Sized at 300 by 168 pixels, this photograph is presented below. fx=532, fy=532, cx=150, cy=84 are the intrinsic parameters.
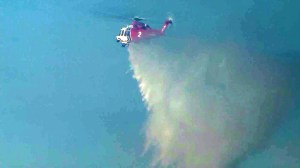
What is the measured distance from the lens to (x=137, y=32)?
13211 mm

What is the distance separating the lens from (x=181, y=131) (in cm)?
1356

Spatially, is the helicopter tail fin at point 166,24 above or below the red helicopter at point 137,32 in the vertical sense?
above

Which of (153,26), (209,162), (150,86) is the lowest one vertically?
(209,162)

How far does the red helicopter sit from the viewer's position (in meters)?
13.1

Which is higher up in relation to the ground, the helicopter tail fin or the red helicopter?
the helicopter tail fin

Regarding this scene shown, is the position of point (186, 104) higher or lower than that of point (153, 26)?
lower

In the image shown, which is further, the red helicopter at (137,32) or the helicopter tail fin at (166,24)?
the helicopter tail fin at (166,24)

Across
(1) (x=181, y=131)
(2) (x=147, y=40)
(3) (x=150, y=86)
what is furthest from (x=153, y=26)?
(1) (x=181, y=131)

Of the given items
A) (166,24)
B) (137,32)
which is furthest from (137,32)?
(166,24)

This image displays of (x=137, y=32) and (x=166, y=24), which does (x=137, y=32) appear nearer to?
(x=137, y=32)

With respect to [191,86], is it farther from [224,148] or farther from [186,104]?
[224,148]

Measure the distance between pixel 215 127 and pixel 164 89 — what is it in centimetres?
164

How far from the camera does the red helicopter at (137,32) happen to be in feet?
43.1

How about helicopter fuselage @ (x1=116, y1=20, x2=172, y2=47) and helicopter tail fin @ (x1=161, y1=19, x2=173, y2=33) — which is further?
helicopter tail fin @ (x1=161, y1=19, x2=173, y2=33)
